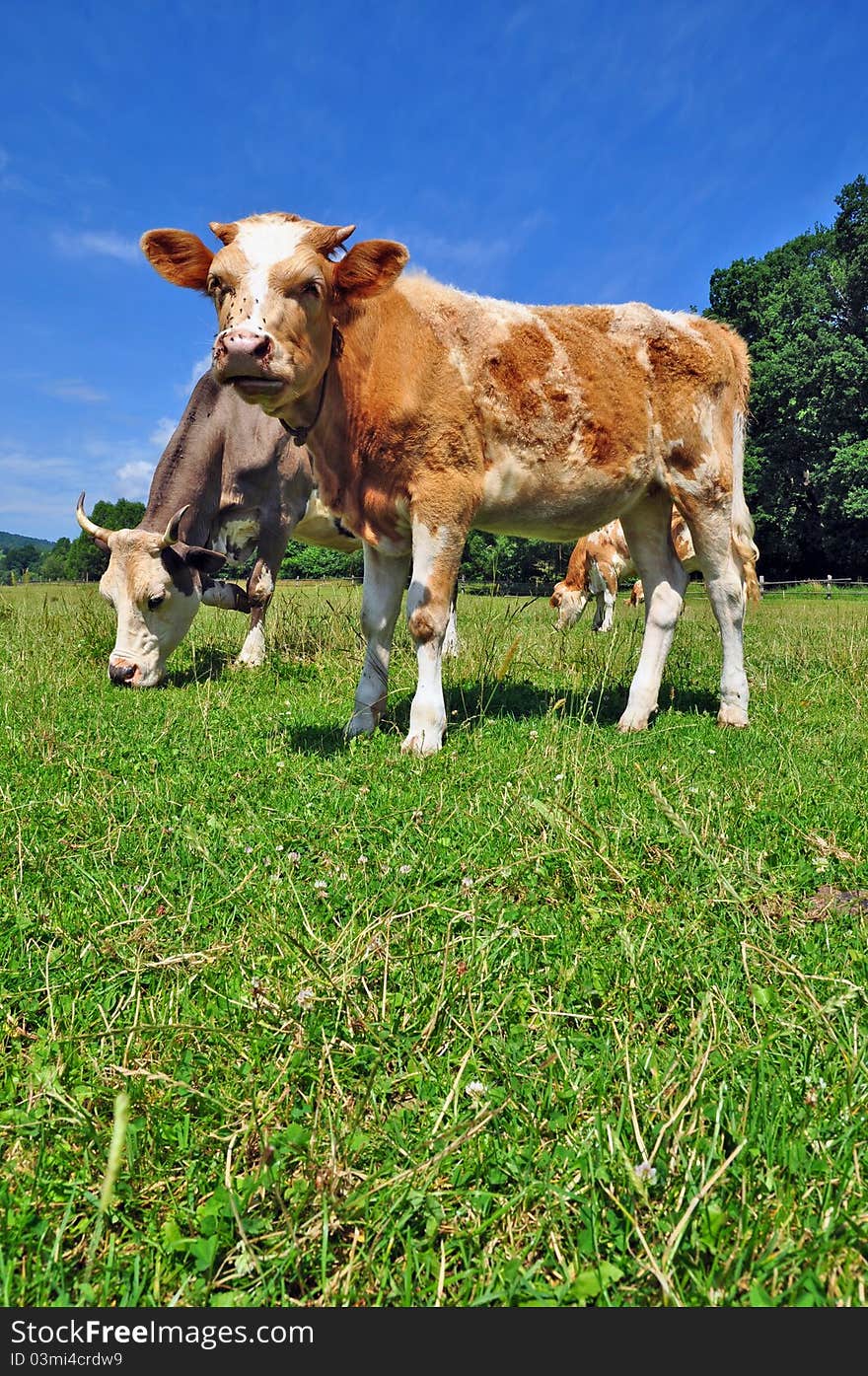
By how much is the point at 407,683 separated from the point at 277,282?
3406 millimetres

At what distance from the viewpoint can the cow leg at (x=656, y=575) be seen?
5758 mm

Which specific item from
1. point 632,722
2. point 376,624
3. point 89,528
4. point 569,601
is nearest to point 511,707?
point 632,722

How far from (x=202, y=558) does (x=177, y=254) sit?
358 cm

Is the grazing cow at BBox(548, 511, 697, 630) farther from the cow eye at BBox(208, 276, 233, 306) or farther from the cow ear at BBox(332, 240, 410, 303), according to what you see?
the cow eye at BBox(208, 276, 233, 306)

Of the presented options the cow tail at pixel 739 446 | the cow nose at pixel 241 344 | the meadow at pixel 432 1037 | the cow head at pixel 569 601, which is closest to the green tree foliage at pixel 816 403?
the cow head at pixel 569 601

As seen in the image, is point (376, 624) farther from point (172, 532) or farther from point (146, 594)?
point (172, 532)

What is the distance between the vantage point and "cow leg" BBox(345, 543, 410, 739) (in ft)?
16.5

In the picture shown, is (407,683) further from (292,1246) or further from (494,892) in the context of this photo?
(292,1246)

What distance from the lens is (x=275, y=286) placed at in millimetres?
3936

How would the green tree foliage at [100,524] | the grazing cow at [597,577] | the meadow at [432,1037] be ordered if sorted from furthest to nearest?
the green tree foliage at [100,524]
the grazing cow at [597,577]
the meadow at [432,1037]

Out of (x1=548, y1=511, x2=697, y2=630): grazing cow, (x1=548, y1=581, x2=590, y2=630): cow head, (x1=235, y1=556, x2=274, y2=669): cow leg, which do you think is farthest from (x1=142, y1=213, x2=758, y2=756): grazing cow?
(x1=548, y1=581, x2=590, y2=630): cow head

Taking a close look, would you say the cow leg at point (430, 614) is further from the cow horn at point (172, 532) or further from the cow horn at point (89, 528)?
the cow horn at point (89, 528)

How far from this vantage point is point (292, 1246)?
129 cm

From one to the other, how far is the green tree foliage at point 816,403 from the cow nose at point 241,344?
3848 cm
